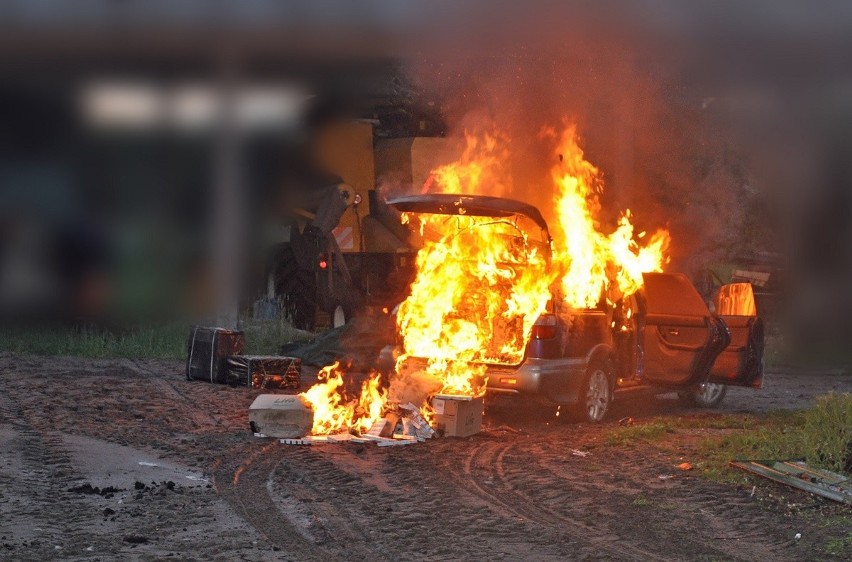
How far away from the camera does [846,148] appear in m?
8.44

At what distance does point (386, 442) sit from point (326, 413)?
2.91 feet

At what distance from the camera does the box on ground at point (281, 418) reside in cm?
1018

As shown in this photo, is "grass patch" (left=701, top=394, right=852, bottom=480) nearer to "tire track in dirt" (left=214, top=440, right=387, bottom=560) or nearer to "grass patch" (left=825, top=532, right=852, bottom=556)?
"grass patch" (left=825, top=532, right=852, bottom=556)

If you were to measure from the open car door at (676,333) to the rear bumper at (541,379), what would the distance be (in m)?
1.33

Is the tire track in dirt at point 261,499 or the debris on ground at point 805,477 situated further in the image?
the debris on ground at point 805,477

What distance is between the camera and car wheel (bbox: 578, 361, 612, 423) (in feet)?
37.4

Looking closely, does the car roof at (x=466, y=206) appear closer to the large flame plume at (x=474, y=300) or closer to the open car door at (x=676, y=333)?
the large flame plume at (x=474, y=300)

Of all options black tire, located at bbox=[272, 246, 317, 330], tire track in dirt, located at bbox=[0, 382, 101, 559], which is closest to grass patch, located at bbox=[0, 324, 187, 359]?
black tire, located at bbox=[272, 246, 317, 330]

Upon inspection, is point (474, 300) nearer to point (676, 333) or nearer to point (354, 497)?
point (676, 333)

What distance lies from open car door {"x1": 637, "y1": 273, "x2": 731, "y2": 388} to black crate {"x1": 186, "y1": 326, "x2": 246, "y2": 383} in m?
4.64

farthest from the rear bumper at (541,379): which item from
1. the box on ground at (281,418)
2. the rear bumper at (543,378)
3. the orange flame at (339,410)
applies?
the box on ground at (281,418)

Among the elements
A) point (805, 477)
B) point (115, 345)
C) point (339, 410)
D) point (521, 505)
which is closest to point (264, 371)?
point (339, 410)

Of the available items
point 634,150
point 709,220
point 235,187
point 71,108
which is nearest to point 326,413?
point 235,187

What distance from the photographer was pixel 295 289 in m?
18.7
